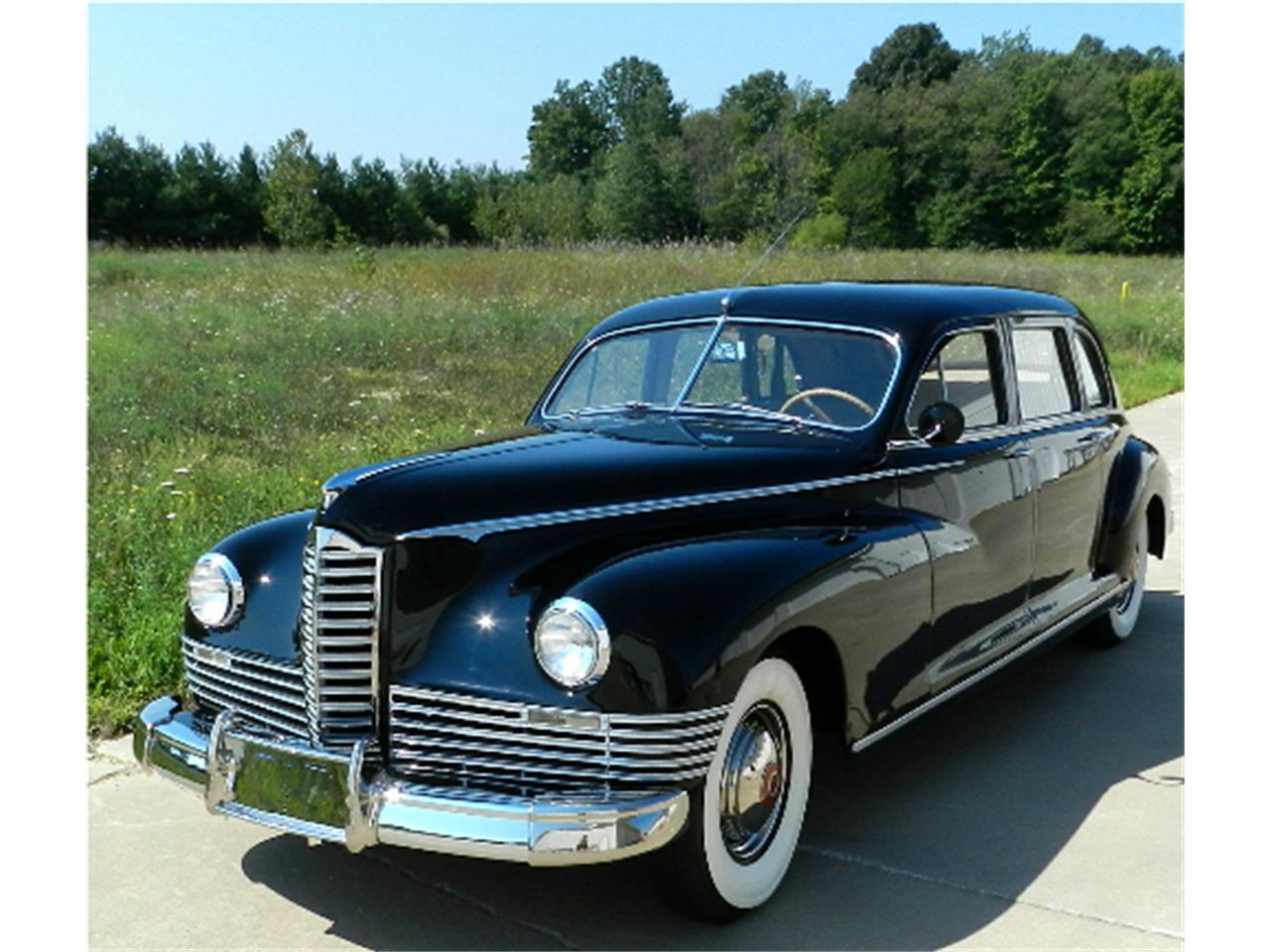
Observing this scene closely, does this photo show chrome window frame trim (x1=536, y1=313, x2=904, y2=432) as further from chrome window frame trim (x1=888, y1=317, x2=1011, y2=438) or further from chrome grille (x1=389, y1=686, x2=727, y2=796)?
chrome grille (x1=389, y1=686, x2=727, y2=796)

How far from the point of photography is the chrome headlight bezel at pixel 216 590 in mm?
3668

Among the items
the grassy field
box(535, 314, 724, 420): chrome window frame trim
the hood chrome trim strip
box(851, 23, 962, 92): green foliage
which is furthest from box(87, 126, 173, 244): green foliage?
box(851, 23, 962, 92): green foliage

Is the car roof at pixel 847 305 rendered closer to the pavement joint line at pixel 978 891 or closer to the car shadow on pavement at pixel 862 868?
the car shadow on pavement at pixel 862 868

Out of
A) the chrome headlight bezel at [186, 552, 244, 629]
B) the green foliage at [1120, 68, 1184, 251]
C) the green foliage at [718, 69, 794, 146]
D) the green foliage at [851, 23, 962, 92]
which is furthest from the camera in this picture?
the green foliage at [851, 23, 962, 92]

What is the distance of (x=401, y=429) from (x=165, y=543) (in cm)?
364

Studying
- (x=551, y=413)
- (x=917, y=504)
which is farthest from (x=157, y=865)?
(x=917, y=504)

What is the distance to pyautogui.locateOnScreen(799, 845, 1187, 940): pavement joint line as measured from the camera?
330 centimetres

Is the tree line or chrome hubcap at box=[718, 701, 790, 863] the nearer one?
chrome hubcap at box=[718, 701, 790, 863]

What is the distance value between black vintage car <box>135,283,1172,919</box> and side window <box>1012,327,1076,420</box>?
228 millimetres

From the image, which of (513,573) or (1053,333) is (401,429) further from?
(513,573)

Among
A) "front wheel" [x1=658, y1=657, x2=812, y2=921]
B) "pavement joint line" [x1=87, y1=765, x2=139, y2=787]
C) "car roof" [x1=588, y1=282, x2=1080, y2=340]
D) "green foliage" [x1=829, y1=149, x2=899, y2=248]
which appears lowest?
"pavement joint line" [x1=87, y1=765, x2=139, y2=787]

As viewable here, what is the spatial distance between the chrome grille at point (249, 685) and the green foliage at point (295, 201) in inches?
1357

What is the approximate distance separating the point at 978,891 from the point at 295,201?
119 feet

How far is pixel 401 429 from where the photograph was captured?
32.7 ft
